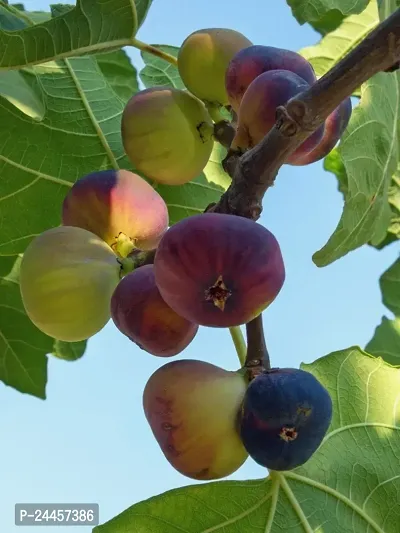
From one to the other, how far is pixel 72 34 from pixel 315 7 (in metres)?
0.57

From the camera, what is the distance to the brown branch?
0.72 metres

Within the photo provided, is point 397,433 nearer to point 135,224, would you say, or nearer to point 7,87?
point 135,224

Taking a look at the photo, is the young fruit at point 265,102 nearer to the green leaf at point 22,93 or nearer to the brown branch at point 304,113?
the brown branch at point 304,113

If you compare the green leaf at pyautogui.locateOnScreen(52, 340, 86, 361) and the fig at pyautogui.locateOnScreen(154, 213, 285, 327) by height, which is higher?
the fig at pyautogui.locateOnScreen(154, 213, 285, 327)

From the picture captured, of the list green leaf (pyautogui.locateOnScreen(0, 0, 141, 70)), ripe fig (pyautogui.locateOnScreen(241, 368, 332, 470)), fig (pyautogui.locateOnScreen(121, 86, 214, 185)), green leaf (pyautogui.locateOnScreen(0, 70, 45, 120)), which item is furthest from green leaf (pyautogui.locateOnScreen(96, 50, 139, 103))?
ripe fig (pyautogui.locateOnScreen(241, 368, 332, 470))

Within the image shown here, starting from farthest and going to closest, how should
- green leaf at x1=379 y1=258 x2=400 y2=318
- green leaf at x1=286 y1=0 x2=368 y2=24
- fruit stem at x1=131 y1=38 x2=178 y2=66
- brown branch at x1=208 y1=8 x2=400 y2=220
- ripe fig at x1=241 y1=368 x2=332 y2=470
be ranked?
1. green leaf at x1=379 y1=258 x2=400 y2=318
2. green leaf at x1=286 y1=0 x2=368 y2=24
3. fruit stem at x1=131 y1=38 x2=178 y2=66
4. ripe fig at x1=241 y1=368 x2=332 y2=470
5. brown branch at x1=208 y1=8 x2=400 y2=220

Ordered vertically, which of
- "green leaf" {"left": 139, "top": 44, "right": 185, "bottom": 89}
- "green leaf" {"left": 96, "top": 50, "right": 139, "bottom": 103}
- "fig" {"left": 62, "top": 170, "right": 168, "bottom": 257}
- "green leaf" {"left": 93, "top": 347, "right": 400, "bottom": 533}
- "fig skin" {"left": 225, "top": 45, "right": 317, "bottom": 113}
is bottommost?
"green leaf" {"left": 93, "top": 347, "right": 400, "bottom": 533}

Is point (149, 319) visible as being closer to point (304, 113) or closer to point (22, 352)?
point (304, 113)

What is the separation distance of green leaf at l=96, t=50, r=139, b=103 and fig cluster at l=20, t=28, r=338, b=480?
58cm

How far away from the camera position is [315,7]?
1.59m

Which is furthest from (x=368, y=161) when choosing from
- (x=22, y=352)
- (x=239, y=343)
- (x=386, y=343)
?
(x=22, y=352)

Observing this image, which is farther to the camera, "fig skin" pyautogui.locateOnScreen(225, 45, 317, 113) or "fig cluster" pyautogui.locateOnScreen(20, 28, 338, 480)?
"fig skin" pyautogui.locateOnScreen(225, 45, 317, 113)

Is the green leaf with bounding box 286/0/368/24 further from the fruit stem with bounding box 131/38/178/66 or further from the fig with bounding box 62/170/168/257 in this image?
the fig with bounding box 62/170/168/257

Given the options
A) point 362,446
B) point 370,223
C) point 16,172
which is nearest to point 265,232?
point 370,223
